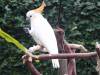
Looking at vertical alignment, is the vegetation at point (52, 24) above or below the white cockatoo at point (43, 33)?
below

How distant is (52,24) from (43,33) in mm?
1716

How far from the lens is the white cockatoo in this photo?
181 cm

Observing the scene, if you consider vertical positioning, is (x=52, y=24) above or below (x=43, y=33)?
below

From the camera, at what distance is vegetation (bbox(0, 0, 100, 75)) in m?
3.74

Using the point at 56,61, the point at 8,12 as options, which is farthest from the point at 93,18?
the point at 56,61

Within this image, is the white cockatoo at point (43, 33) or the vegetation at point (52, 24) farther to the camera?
the vegetation at point (52, 24)

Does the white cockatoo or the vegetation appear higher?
the white cockatoo

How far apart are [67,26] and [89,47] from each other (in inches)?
14.1

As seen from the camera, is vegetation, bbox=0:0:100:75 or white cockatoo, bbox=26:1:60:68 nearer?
white cockatoo, bbox=26:1:60:68

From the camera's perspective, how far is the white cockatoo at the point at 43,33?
1812mm

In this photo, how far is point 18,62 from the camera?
3.78m

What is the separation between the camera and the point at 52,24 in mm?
3715

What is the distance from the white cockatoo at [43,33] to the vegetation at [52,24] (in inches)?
55.1

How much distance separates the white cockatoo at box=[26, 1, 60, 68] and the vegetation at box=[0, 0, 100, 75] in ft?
4.59
